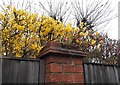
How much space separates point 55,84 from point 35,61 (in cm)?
38

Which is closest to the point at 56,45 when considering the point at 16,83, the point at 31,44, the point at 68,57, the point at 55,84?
the point at 68,57

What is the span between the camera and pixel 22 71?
2178mm

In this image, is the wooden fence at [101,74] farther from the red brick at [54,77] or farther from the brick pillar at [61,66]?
the red brick at [54,77]

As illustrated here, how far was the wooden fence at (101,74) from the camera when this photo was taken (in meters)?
2.52

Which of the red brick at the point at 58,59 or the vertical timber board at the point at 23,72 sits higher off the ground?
the red brick at the point at 58,59

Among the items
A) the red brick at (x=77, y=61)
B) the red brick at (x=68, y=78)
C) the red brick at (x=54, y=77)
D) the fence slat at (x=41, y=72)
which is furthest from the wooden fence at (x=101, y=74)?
the fence slat at (x=41, y=72)

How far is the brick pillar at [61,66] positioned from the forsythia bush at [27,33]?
2.43m

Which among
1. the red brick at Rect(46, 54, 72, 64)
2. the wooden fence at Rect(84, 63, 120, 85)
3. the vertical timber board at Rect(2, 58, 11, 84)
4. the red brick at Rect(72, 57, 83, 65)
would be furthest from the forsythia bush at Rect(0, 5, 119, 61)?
the vertical timber board at Rect(2, 58, 11, 84)

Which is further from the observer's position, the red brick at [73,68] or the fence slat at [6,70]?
the red brick at [73,68]

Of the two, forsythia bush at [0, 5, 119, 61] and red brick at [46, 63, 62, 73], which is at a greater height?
forsythia bush at [0, 5, 119, 61]

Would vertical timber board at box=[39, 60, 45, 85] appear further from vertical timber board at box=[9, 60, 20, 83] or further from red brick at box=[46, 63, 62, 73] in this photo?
vertical timber board at box=[9, 60, 20, 83]

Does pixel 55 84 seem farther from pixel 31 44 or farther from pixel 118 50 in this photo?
pixel 118 50

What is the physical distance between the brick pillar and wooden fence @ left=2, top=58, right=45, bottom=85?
94 millimetres

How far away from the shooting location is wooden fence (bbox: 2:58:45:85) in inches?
82.2
